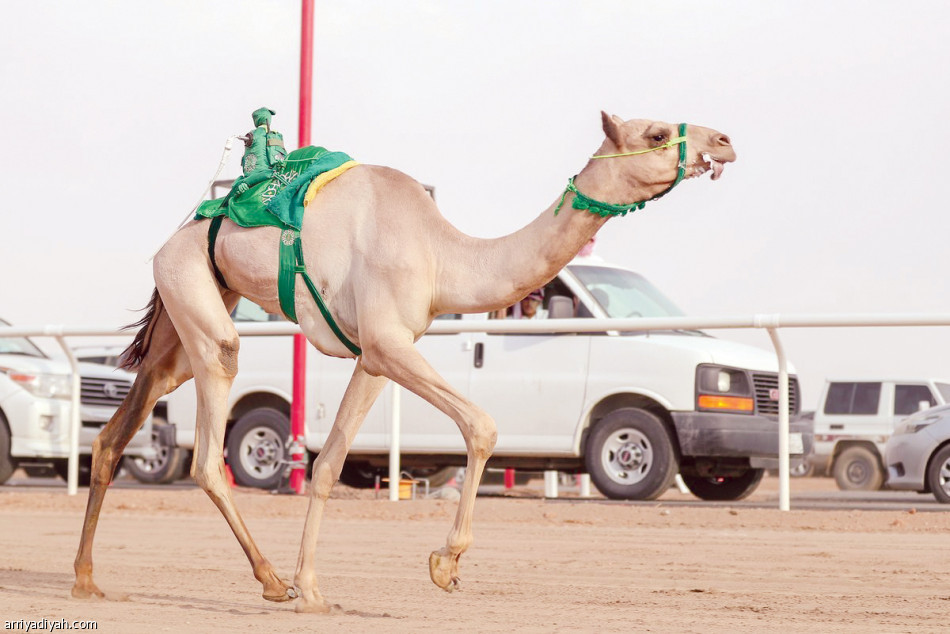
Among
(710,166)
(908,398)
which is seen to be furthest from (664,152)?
(908,398)

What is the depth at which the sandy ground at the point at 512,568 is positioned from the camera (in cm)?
649

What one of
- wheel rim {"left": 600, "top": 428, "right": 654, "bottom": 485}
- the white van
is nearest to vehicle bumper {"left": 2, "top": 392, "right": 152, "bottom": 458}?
the white van

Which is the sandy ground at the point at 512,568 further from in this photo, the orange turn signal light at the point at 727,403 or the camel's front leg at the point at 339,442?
the orange turn signal light at the point at 727,403

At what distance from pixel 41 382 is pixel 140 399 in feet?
32.9

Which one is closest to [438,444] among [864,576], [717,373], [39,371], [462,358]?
[462,358]

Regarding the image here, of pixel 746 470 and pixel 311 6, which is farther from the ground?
pixel 311 6

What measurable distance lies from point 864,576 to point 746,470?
24.8ft

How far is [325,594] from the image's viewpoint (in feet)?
24.7

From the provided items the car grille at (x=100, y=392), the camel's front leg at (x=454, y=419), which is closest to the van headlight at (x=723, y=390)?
the car grille at (x=100, y=392)

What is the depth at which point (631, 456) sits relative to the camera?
14.6 m

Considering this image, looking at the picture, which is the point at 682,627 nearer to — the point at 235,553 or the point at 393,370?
the point at 393,370

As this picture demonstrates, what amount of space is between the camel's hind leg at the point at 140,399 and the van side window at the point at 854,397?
20357 mm

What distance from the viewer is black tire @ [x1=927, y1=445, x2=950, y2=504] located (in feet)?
50.8

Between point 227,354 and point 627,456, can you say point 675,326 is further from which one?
point 227,354
